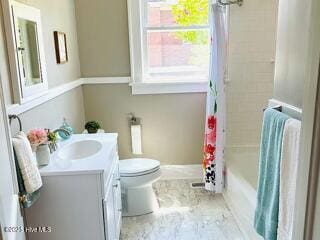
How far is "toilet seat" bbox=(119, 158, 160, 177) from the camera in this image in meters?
2.44

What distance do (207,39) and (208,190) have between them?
5.01 feet

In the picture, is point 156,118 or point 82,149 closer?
point 82,149

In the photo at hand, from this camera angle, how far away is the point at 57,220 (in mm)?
1537

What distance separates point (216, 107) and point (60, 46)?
4.62 feet

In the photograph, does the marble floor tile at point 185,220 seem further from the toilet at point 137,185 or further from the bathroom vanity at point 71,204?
the bathroom vanity at point 71,204

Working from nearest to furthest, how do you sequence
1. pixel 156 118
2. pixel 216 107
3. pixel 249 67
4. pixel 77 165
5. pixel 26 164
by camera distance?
pixel 26 164, pixel 77 165, pixel 216 107, pixel 249 67, pixel 156 118

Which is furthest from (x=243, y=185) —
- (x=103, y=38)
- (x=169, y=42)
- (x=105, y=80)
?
(x=103, y=38)

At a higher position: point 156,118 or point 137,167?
point 156,118

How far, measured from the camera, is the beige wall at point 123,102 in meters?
2.92

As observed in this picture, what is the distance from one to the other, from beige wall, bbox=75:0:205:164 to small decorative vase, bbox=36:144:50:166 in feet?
5.13

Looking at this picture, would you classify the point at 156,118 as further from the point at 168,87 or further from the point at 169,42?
the point at 169,42

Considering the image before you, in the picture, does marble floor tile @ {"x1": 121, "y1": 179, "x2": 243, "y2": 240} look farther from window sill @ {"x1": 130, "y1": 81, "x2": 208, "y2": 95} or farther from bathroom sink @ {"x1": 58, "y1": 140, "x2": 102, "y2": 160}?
window sill @ {"x1": 130, "y1": 81, "x2": 208, "y2": 95}

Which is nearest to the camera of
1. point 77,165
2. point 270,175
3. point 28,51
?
point 270,175

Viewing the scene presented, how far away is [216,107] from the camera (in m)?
2.66
